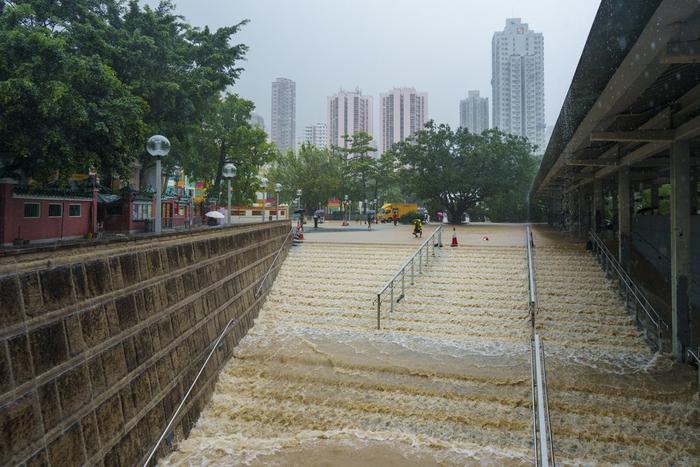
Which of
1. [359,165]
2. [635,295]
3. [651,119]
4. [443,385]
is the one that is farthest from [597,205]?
[359,165]

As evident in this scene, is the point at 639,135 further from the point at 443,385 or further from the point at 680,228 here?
the point at 443,385

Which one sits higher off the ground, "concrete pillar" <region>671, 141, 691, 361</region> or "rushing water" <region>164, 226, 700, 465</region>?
"concrete pillar" <region>671, 141, 691, 361</region>

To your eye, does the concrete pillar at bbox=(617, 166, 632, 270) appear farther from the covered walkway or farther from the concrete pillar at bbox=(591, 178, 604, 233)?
the concrete pillar at bbox=(591, 178, 604, 233)

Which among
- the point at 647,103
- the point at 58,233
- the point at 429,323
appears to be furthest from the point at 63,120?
the point at 647,103

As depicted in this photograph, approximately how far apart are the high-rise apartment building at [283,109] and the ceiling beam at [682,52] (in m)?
111

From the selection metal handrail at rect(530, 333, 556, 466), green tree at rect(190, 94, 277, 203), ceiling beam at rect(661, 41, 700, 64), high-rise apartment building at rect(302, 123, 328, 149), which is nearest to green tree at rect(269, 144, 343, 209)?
green tree at rect(190, 94, 277, 203)

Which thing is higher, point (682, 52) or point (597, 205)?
point (682, 52)

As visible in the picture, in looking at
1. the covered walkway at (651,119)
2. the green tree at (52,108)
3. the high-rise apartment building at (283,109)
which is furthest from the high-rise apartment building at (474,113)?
the green tree at (52,108)

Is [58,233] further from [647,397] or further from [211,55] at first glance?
[647,397]

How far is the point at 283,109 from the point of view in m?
114

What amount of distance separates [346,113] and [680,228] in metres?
85.6

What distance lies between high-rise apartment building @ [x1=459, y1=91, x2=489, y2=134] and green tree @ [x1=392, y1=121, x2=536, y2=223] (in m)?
65.8

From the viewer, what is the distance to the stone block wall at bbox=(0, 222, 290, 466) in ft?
13.4

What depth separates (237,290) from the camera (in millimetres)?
10273
